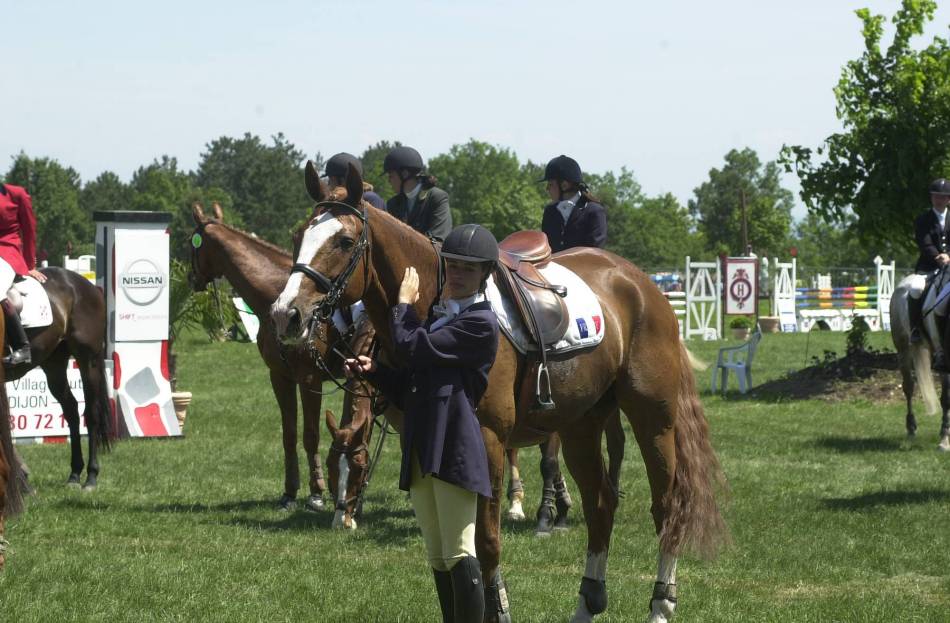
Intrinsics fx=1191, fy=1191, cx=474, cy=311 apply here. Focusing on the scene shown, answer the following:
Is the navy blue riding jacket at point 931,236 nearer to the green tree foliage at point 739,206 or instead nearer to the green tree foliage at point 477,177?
the green tree foliage at point 739,206

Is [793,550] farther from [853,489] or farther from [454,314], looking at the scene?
[454,314]

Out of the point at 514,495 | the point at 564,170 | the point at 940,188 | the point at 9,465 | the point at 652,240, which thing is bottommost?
the point at 514,495

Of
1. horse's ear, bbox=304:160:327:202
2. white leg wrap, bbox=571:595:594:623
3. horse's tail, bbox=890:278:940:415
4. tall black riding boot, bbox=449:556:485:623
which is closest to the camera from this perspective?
tall black riding boot, bbox=449:556:485:623

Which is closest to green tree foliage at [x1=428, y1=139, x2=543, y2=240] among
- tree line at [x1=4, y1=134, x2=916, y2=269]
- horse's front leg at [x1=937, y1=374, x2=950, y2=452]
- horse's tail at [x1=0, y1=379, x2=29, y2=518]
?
tree line at [x1=4, y1=134, x2=916, y2=269]

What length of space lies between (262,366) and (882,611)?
19525mm

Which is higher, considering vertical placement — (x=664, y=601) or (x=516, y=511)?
(x=664, y=601)

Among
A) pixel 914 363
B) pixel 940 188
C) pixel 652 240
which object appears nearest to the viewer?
pixel 940 188

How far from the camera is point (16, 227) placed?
9.67 metres

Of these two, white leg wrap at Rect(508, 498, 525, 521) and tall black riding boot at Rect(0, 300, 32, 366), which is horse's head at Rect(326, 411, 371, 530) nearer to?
white leg wrap at Rect(508, 498, 525, 521)

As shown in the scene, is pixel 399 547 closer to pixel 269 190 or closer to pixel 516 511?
pixel 516 511

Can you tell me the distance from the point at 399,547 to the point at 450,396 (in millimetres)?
3987

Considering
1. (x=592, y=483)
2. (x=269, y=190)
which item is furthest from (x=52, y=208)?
(x=592, y=483)

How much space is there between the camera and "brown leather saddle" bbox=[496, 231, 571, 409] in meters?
5.82

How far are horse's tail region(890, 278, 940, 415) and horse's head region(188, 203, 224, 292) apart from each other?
24.9 feet
